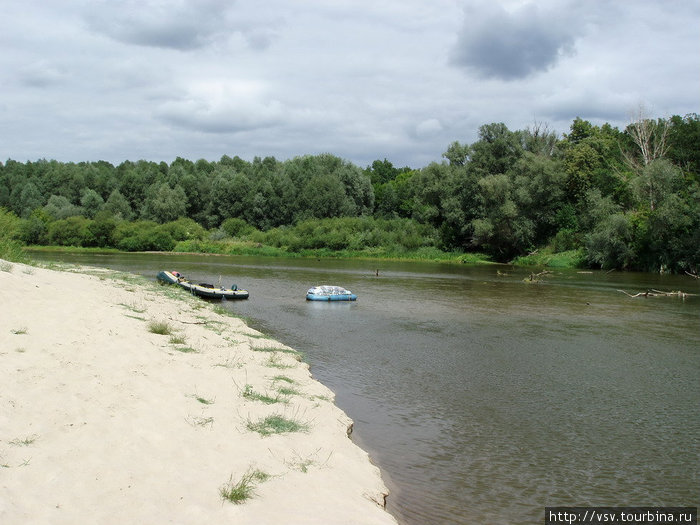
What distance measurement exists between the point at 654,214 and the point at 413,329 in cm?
4649

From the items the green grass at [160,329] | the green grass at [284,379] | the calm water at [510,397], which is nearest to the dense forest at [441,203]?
the green grass at [160,329]

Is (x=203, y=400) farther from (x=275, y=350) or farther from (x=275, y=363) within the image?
(x=275, y=350)

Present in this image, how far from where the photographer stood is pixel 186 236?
384 feet

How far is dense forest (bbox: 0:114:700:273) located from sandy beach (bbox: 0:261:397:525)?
26.9m

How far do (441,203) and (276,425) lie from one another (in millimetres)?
87647

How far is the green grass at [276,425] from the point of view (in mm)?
10273

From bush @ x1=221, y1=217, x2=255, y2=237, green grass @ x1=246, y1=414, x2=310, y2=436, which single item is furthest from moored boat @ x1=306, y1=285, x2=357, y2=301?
bush @ x1=221, y1=217, x2=255, y2=237

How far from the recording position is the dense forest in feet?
219

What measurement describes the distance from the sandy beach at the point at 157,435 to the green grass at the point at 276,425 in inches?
1.3

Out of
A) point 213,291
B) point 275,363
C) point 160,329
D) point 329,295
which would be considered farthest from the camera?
point 329,295

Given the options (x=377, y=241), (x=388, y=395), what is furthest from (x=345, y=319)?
(x=377, y=241)

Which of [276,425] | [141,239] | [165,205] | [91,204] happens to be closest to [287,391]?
[276,425]

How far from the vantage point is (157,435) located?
901 centimetres

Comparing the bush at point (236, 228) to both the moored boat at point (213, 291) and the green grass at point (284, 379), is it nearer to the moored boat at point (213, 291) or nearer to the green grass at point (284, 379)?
the moored boat at point (213, 291)
